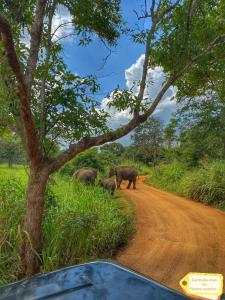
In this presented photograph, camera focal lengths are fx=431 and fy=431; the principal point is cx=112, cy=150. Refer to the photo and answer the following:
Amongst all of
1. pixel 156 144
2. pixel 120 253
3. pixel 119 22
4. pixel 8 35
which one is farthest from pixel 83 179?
pixel 156 144

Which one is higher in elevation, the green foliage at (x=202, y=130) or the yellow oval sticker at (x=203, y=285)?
the green foliage at (x=202, y=130)

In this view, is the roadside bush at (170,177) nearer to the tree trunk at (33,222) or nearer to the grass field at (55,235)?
the grass field at (55,235)

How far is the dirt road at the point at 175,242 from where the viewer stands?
775 cm

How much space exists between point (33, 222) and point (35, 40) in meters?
2.51

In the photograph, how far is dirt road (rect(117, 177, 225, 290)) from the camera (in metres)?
7.75

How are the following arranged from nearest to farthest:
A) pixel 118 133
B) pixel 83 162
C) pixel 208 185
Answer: pixel 118 133 → pixel 208 185 → pixel 83 162

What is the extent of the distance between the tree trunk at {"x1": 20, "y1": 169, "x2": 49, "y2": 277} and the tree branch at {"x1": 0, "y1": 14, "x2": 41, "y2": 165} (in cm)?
26

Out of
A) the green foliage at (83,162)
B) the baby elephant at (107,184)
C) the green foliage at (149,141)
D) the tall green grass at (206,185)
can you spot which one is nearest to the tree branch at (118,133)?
the baby elephant at (107,184)

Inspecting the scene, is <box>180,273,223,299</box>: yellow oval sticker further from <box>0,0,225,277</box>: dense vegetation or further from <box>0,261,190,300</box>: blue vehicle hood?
<box>0,0,225,277</box>: dense vegetation

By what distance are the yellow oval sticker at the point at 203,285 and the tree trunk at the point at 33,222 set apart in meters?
4.31

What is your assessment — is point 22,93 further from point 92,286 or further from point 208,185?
point 208,185

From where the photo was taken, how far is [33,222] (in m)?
6.00

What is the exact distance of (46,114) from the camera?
6273mm

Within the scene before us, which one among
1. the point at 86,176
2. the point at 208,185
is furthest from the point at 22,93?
the point at 208,185
